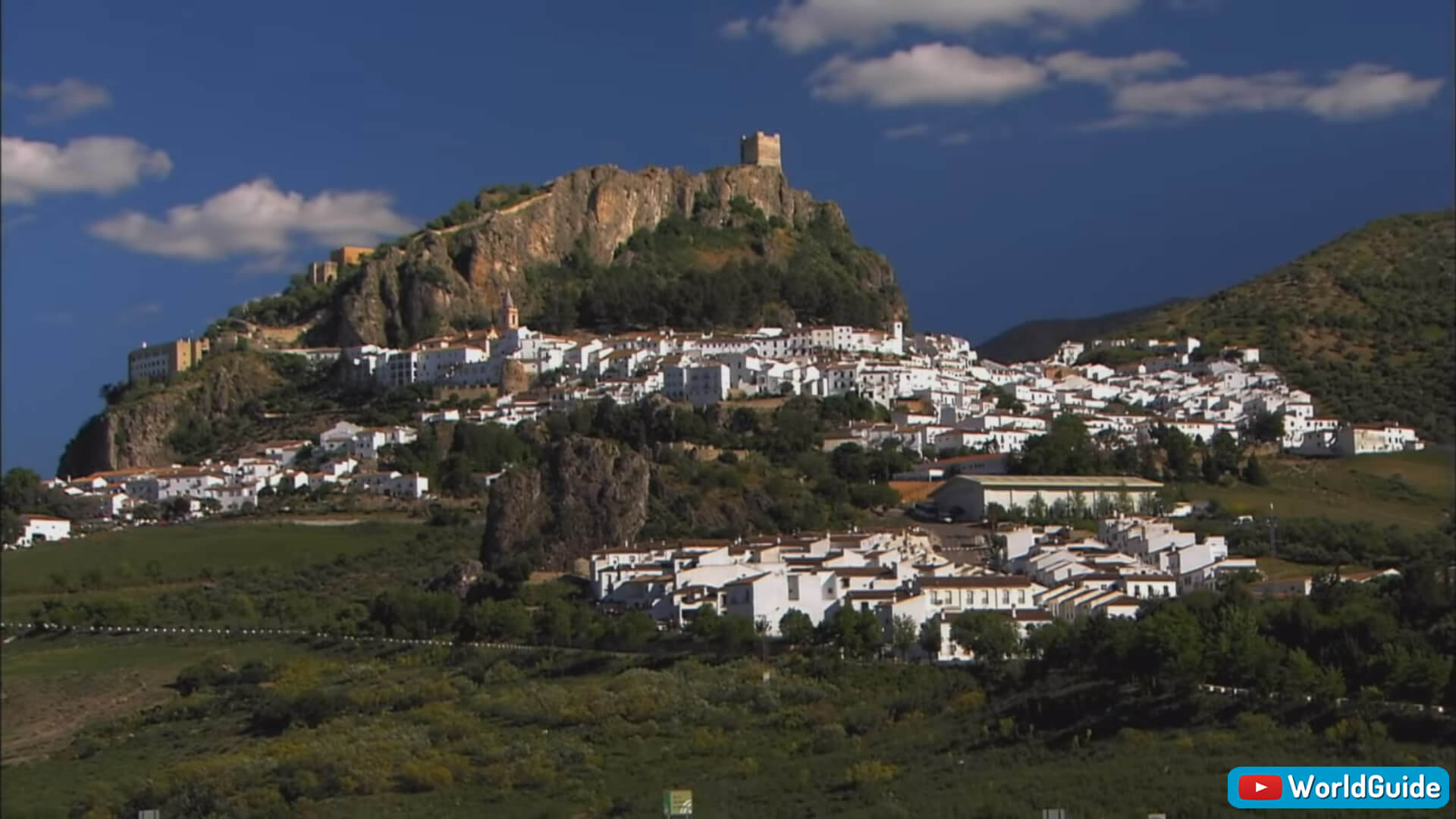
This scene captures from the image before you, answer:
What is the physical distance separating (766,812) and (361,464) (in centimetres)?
4343

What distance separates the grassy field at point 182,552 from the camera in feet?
193

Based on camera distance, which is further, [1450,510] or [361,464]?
[361,464]

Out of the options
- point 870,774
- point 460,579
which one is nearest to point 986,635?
point 870,774

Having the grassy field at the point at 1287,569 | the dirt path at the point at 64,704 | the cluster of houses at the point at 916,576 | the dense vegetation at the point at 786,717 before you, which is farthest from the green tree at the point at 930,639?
the dirt path at the point at 64,704

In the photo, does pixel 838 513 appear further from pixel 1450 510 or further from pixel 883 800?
pixel 883 800

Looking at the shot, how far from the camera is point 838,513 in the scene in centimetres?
5762

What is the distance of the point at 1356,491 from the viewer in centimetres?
6284

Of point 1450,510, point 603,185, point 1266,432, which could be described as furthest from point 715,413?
point 603,185

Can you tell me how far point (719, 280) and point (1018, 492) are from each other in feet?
120

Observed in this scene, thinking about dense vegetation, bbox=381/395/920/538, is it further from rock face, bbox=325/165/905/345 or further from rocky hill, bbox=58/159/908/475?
rock face, bbox=325/165/905/345

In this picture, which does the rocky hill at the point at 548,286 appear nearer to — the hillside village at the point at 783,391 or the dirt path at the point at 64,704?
the hillside village at the point at 783,391

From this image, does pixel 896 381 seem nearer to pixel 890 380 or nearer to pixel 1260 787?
pixel 890 380

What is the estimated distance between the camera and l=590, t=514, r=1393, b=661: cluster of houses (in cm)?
4356

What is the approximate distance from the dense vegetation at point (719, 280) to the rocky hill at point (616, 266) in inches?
2.9
